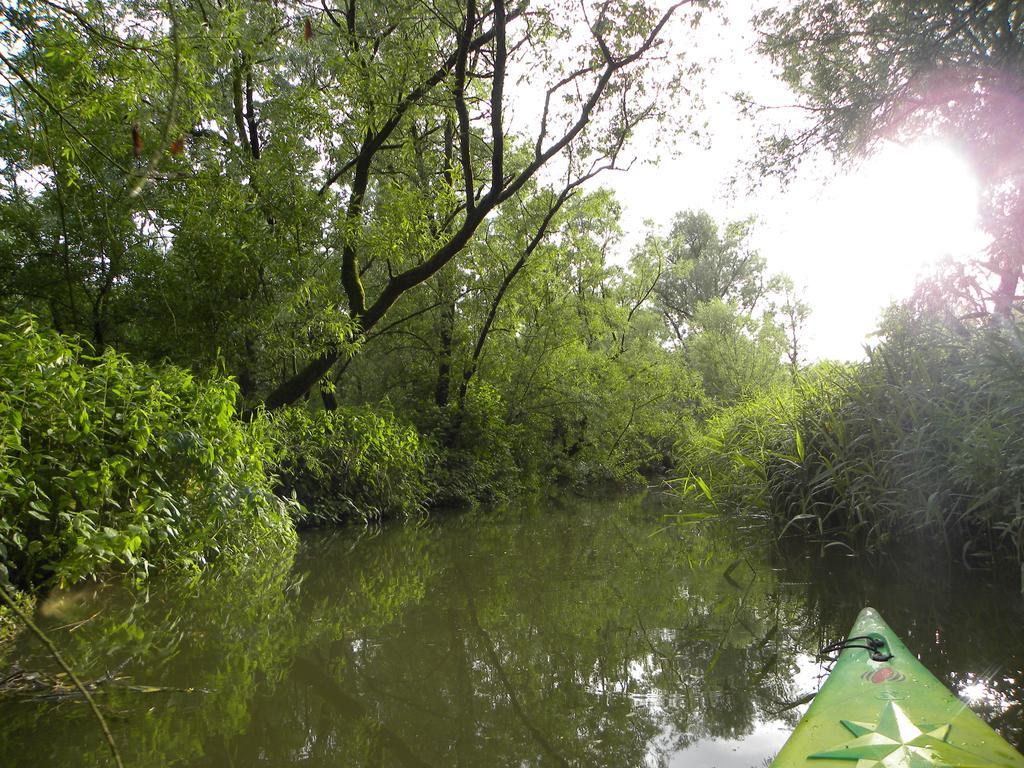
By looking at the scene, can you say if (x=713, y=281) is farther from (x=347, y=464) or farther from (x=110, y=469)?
(x=110, y=469)

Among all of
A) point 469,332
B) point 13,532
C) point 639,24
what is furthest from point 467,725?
point 469,332

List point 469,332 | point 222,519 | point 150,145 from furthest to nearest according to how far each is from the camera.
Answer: point 469,332 < point 150,145 < point 222,519

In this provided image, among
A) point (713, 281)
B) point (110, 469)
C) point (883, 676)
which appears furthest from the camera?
point (713, 281)

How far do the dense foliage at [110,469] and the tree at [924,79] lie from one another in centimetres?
703

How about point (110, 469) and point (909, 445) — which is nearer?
point (110, 469)

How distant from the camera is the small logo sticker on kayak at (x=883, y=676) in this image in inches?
79.1

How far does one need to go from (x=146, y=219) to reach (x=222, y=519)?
3.93 metres

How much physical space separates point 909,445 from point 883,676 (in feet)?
A: 10.0

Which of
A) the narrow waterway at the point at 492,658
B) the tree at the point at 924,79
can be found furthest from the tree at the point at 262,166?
the narrow waterway at the point at 492,658

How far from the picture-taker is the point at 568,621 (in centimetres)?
353

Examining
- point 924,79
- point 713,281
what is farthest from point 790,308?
point 924,79

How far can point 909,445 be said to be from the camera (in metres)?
4.56

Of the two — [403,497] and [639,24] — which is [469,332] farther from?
[639,24]

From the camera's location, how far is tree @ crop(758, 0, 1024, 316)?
6.71 m
